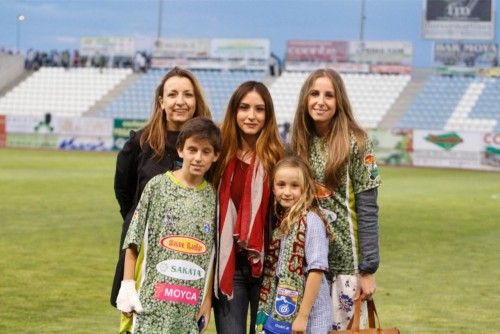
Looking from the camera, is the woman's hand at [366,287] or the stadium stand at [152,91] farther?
the stadium stand at [152,91]

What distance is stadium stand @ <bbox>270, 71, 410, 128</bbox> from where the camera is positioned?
5459cm

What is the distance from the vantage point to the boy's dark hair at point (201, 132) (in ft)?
18.0

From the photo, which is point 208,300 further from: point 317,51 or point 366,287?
point 317,51

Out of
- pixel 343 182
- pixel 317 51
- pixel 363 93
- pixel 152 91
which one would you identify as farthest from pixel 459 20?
pixel 343 182

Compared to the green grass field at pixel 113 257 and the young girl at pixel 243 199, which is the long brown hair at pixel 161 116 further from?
the green grass field at pixel 113 257

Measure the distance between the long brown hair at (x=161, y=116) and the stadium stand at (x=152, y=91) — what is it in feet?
166

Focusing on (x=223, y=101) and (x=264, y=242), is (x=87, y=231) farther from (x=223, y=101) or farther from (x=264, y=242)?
(x=223, y=101)

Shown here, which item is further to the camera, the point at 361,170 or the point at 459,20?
the point at 459,20

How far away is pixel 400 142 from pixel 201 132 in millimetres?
38832

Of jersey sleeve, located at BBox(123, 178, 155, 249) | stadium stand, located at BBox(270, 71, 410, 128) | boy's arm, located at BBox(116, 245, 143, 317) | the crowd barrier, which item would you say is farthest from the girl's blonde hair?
stadium stand, located at BBox(270, 71, 410, 128)

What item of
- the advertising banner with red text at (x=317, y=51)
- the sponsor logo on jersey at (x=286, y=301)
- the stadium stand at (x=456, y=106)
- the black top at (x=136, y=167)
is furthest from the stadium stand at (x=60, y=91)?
the sponsor logo on jersey at (x=286, y=301)

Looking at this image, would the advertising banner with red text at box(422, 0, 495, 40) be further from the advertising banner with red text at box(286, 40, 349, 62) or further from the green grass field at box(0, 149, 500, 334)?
the green grass field at box(0, 149, 500, 334)

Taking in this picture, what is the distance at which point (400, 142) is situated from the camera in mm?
43781

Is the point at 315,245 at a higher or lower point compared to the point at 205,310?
higher
